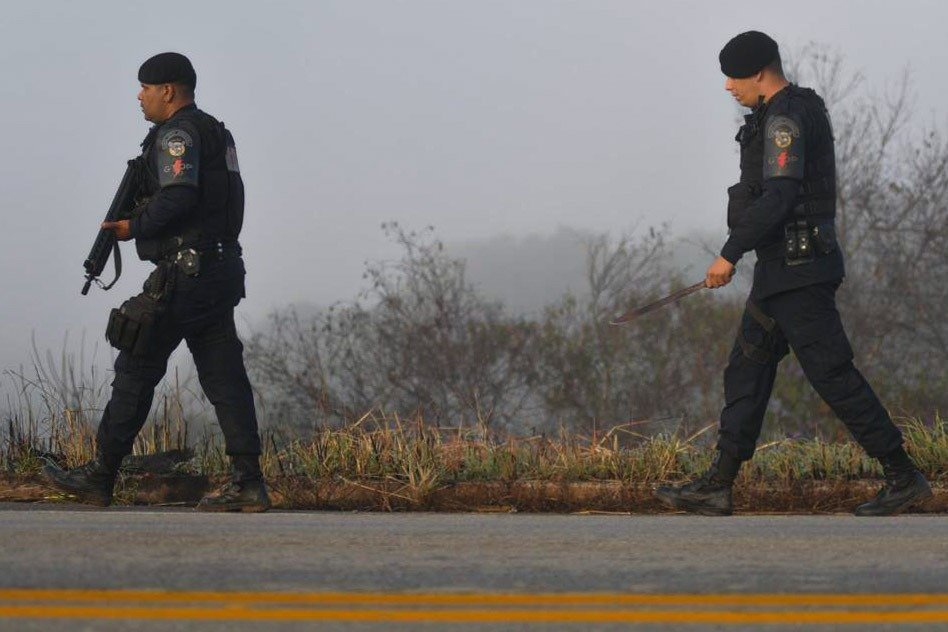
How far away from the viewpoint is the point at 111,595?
161 inches

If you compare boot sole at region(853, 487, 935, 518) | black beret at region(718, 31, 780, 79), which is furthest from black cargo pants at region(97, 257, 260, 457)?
boot sole at region(853, 487, 935, 518)

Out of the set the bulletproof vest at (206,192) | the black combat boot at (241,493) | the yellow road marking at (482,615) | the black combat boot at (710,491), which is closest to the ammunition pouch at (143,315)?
the bulletproof vest at (206,192)

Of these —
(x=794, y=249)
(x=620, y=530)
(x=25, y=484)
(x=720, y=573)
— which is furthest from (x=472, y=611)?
(x=25, y=484)

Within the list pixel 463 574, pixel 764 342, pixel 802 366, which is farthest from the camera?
pixel 764 342

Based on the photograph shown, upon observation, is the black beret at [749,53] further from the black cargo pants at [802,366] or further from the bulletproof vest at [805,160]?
the black cargo pants at [802,366]

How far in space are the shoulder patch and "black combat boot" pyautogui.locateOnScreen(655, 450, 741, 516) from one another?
1430mm

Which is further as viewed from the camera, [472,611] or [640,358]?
[640,358]

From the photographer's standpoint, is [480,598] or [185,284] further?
[185,284]

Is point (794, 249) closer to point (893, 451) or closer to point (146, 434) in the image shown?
point (893, 451)

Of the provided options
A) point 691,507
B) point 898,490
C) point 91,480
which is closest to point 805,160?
point 898,490

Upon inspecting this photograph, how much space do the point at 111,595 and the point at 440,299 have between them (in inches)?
689

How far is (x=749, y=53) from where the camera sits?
7105 millimetres

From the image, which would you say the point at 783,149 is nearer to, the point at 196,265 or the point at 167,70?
the point at 196,265

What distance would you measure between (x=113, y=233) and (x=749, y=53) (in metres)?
3.35
